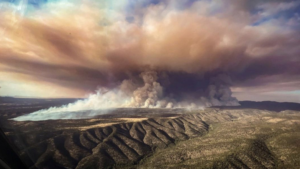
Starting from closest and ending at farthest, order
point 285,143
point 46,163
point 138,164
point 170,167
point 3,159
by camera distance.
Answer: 1. point 3,159
2. point 46,163
3. point 170,167
4. point 138,164
5. point 285,143

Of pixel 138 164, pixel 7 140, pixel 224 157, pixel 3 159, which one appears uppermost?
pixel 7 140

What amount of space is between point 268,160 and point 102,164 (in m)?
135

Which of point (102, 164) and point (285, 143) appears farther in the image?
point (285, 143)

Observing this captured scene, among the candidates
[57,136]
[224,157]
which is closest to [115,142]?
[57,136]

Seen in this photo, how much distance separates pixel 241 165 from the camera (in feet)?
429

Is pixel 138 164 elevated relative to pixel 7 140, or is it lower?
lower

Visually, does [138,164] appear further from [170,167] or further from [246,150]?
[246,150]

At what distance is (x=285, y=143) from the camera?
566 ft

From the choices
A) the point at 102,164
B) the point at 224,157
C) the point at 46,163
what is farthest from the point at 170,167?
the point at 46,163

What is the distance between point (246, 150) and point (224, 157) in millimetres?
28225

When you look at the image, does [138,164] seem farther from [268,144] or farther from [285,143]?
[285,143]

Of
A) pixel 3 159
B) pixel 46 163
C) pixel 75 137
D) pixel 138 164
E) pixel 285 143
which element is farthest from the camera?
pixel 75 137

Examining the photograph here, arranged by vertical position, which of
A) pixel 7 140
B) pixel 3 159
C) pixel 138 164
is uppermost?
pixel 7 140

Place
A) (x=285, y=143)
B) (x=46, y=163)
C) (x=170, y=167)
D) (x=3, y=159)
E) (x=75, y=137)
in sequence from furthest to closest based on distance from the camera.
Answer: (x=75, y=137) → (x=285, y=143) → (x=170, y=167) → (x=46, y=163) → (x=3, y=159)
